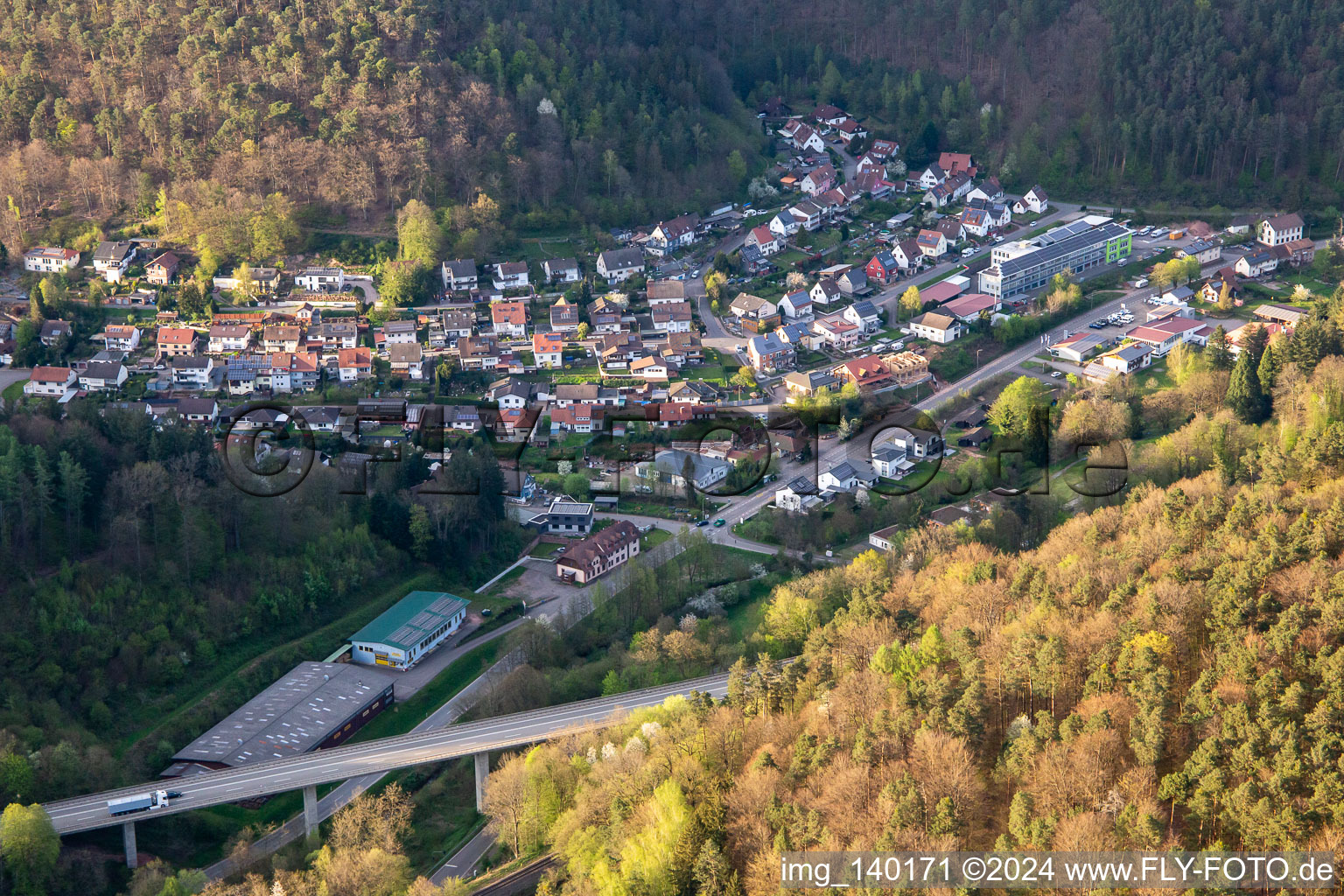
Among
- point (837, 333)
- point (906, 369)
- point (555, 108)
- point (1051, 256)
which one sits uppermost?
point (555, 108)

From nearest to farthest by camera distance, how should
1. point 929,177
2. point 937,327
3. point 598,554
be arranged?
point 598,554 < point 937,327 < point 929,177

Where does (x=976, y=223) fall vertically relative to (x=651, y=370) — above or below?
above

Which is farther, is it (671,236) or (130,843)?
(671,236)

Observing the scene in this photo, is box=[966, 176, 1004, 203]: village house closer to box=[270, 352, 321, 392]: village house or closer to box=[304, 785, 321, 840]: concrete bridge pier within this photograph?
box=[270, 352, 321, 392]: village house

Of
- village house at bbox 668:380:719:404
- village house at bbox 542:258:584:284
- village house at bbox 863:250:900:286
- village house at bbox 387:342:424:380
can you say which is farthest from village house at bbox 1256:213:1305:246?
village house at bbox 387:342:424:380

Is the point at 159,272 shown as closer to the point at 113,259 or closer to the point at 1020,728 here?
the point at 113,259

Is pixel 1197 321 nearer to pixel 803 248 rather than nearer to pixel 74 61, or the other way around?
pixel 803 248

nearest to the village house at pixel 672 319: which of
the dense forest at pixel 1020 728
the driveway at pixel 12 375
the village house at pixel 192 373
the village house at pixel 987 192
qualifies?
the village house at pixel 192 373

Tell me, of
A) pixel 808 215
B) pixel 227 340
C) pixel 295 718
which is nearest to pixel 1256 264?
pixel 808 215
